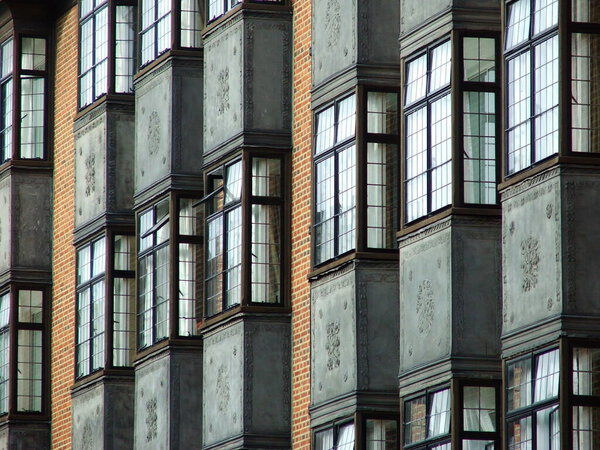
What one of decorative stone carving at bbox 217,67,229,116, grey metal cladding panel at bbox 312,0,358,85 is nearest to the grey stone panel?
decorative stone carving at bbox 217,67,229,116

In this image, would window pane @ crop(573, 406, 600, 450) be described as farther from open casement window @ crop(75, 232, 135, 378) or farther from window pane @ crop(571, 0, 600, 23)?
open casement window @ crop(75, 232, 135, 378)

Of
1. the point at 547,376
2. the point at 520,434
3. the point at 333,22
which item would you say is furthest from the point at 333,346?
the point at 547,376

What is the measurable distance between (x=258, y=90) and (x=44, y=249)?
8923 mm

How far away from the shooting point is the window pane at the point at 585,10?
21.2 m

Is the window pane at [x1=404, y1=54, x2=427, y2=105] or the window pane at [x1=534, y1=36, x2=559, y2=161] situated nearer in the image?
the window pane at [x1=534, y1=36, x2=559, y2=161]

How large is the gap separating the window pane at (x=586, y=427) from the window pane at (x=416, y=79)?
4.98 meters

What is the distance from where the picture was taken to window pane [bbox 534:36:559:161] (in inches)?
841

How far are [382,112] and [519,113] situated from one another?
3960 mm

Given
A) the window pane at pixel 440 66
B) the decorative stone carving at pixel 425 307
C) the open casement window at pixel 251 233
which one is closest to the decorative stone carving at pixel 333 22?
the open casement window at pixel 251 233

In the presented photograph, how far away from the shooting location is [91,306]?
33.6 meters

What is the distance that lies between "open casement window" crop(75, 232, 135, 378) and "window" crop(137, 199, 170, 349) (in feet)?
3.90

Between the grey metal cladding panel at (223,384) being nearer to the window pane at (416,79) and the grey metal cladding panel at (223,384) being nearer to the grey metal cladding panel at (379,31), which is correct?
the grey metal cladding panel at (379,31)

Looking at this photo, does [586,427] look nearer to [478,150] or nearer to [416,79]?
[478,150]

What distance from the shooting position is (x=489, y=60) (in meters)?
23.4
